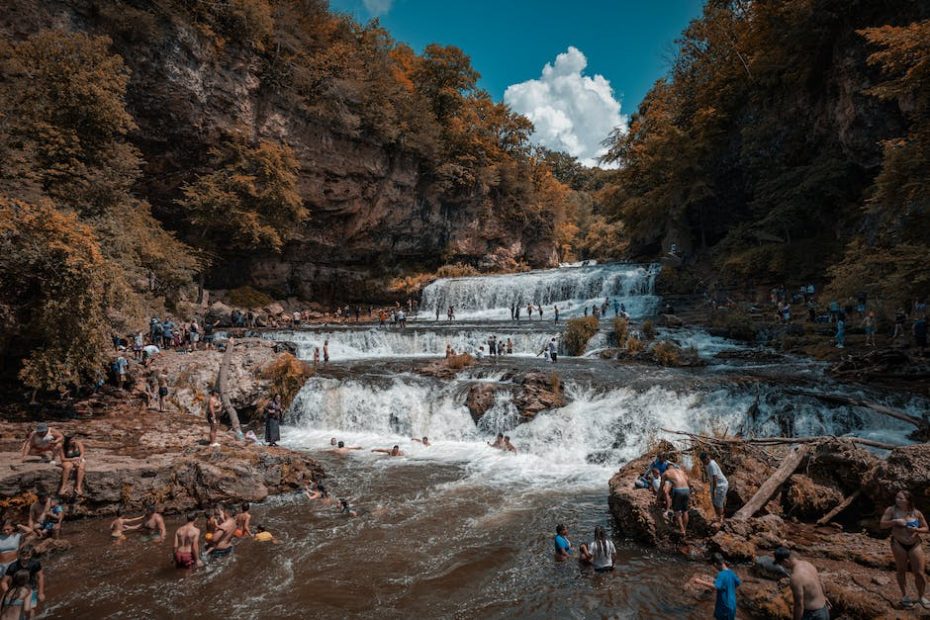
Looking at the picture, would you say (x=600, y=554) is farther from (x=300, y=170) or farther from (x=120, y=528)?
(x=300, y=170)

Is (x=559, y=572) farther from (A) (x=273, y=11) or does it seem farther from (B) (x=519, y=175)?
(B) (x=519, y=175)

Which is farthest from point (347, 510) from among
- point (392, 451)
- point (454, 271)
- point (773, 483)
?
point (454, 271)

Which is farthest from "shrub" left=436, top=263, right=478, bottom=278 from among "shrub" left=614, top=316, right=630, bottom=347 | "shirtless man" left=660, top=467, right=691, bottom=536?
"shirtless man" left=660, top=467, right=691, bottom=536

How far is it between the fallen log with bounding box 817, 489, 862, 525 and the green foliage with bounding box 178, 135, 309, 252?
26.9 m

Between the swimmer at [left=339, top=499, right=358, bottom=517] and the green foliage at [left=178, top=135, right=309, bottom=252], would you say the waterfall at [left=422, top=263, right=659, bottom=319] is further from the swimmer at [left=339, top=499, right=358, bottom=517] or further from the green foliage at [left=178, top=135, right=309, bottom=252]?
the swimmer at [left=339, top=499, right=358, bottom=517]

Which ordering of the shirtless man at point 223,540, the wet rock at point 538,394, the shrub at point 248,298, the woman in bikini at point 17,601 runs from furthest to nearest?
1. the shrub at point 248,298
2. the wet rock at point 538,394
3. the shirtless man at point 223,540
4. the woman in bikini at point 17,601

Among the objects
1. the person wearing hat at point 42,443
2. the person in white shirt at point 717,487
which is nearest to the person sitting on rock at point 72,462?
the person wearing hat at point 42,443

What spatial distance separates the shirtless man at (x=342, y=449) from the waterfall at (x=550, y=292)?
59.4 feet

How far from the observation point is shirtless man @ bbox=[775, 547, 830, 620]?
4.58 m

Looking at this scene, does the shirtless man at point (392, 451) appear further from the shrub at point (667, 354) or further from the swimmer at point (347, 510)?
the shrub at point (667, 354)

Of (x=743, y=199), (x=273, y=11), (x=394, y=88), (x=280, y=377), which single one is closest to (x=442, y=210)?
(x=394, y=88)

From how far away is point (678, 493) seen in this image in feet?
23.7

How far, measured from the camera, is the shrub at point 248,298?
29.8 m

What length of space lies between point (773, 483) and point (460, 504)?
18.4ft
